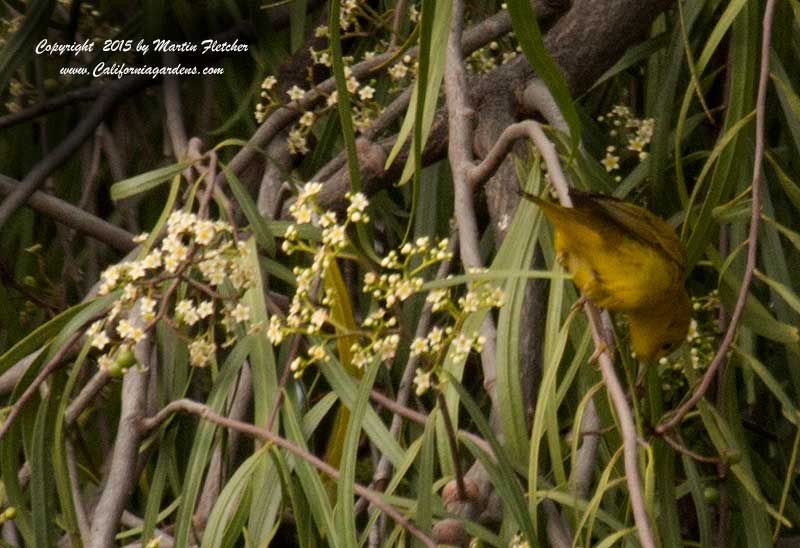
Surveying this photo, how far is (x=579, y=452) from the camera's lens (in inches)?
86.1

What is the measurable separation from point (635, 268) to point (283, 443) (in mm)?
859

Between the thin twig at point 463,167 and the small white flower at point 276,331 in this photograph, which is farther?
the thin twig at point 463,167

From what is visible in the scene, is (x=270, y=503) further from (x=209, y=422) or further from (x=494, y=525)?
(x=494, y=525)

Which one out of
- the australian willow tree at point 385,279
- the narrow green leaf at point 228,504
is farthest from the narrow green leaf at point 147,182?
the narrow green leaf at point 228,504

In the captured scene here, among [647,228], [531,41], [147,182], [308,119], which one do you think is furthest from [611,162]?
[531,41]

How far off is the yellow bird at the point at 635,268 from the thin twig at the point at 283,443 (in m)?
0.62

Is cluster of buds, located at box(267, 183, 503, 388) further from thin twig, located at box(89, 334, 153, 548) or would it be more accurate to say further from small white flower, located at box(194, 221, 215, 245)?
thin twig, located at box(89, 334, 153, 548)

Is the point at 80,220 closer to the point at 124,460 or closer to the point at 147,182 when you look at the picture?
the point at 147,182

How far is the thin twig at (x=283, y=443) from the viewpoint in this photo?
5.59 feet

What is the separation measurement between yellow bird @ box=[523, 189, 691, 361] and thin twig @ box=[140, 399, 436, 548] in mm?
617

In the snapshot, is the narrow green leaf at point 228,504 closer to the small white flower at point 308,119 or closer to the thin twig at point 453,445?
the thin twig at point 453,445

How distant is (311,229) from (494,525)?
57 cm

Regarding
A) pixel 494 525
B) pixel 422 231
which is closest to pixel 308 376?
pixel 422 231

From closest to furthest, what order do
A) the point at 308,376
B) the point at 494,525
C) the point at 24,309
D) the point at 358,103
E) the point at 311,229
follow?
the point at 494,525 < the point at 311,229 < the point at 358,103 < the point at 308,376 < the point at 24,309
